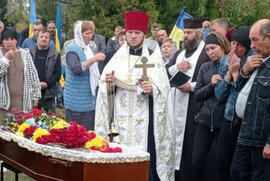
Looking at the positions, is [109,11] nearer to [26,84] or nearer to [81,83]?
[81,83]

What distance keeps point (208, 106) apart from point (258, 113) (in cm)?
153

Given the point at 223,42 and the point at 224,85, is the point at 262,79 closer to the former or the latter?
the point at 224,85

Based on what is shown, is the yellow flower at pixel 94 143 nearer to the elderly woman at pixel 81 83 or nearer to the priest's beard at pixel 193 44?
the priest's beard at pixel 193 44

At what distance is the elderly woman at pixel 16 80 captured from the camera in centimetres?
863

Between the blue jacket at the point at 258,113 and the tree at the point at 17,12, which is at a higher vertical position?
the tree at the point at 17,12

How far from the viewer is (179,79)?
288 inches

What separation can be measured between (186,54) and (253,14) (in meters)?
8.87

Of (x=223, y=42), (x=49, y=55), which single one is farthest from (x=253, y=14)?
(x=223, y=42)

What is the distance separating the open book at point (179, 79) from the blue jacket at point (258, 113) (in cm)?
175

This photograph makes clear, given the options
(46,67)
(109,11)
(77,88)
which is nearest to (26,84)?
(77,88)

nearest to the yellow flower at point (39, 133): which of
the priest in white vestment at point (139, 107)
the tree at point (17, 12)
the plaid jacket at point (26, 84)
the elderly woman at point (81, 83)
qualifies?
the priest in white vestment at point (139, 107)

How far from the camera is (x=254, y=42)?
18.3 ft

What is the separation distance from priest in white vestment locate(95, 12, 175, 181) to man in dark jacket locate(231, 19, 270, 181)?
1.61 metres

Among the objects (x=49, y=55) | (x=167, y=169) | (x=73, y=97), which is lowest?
(x=167, y=169)
